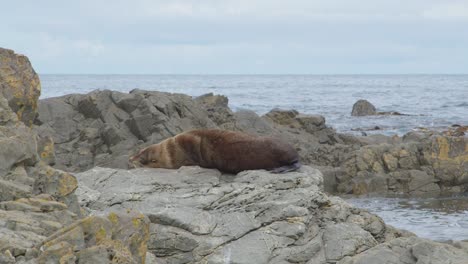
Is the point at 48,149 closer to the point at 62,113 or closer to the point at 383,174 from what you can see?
the point at 383,174

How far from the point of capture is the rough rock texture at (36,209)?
4.22 m

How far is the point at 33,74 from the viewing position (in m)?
6.57

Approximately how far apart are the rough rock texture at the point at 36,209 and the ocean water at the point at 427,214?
6.68 metres

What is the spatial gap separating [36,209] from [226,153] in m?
4.21

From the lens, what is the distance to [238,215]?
7219 mm

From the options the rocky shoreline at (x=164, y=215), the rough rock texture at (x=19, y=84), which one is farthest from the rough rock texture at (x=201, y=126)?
the rough rock texture at (x=19, y=84)

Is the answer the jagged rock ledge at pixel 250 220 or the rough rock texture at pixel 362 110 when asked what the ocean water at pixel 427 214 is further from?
the rough rock texture at pixel 362 110

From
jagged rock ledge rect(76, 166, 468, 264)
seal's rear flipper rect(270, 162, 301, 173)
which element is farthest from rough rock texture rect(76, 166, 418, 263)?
seal's rear flipper rect(270, 162, 301, 173)

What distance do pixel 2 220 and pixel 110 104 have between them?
13776 mm

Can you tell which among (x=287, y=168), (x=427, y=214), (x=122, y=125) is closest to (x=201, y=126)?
(x=122, y=125)

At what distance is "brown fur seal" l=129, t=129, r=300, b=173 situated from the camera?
8.83 meters

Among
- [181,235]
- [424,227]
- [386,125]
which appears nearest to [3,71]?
[181,235]

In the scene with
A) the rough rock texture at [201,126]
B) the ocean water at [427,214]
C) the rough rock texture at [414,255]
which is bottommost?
the ocean water at [427,214]

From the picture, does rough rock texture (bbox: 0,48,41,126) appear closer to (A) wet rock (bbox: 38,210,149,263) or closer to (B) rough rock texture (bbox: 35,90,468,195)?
(A) wet rock (bbox: 38,210,149,263)
